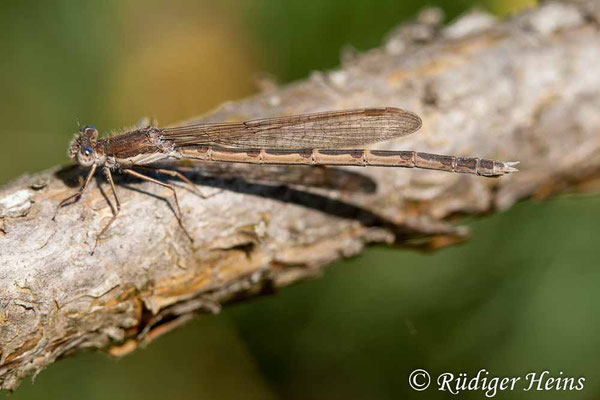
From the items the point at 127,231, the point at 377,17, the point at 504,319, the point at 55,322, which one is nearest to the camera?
the point at 55,322

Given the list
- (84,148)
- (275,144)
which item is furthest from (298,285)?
(84,148)

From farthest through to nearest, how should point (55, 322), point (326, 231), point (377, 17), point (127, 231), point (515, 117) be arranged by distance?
point (377, 17) → point (515, 117) → point (326, 231) → point (127, 231) → point (55, 322)

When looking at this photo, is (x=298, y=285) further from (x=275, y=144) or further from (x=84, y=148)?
(x=84, y=148)

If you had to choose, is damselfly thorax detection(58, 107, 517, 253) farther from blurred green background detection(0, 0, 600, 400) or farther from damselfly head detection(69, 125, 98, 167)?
blurred green background detection(0, 0, 600, 400)

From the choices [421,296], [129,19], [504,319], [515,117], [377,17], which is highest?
[129,19]

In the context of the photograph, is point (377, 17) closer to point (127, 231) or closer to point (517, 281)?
point (517, 281)

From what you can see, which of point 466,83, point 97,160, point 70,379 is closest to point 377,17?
point 466,83

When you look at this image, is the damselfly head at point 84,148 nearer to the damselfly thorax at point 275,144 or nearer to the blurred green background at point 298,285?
the damselfly thorax at point 275,144

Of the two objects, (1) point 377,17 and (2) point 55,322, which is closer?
(2) point 55,322

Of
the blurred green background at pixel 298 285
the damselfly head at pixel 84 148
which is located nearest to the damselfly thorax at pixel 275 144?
the damselfly head at pixel 84 148
